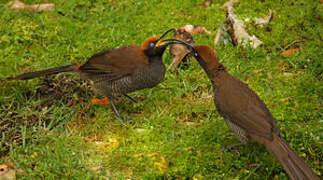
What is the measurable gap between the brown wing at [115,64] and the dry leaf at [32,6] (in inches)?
106

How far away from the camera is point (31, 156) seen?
13.1ft

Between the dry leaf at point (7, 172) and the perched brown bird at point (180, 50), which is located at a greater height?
the perched brown bird at point (180, 50)

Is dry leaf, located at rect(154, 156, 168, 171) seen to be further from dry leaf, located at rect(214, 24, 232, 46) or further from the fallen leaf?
the fallen leaf

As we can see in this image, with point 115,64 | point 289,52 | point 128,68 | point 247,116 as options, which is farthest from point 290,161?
point 289,52

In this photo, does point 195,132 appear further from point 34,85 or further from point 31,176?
point 34,85

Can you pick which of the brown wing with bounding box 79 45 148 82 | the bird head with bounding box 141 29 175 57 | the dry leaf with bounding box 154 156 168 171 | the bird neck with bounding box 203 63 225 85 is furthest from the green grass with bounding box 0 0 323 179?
the bird head with bounding box 141 29 175 57

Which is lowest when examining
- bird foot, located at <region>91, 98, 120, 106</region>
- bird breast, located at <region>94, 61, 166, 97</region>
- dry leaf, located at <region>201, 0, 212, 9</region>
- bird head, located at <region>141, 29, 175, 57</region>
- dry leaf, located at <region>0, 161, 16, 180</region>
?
dry leaf, located at <region>0, 161, 16, 180</region>

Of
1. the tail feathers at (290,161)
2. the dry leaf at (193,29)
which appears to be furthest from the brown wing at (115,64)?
the tail feathers at (290,161)

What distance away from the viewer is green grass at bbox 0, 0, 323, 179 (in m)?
3.85

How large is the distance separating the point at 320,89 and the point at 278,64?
801 millimetres

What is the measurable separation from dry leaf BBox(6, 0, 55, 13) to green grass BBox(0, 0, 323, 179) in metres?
0.16

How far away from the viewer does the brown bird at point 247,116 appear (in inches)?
129

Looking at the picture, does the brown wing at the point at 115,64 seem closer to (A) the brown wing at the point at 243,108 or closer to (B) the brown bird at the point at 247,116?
(B) the brown bird at the point at 247,116

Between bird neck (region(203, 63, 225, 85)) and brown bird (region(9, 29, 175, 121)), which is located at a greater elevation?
bird neck (region(203, 63, 225, 85))
